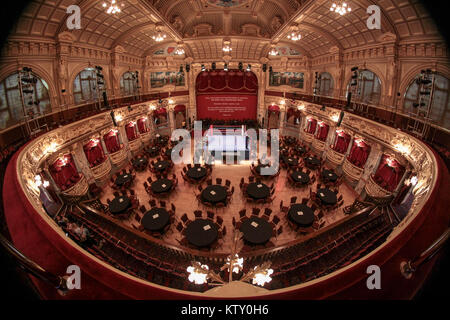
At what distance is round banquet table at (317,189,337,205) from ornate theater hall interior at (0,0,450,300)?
119 millimetres

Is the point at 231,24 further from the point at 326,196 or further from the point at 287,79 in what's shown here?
the point at 326,196

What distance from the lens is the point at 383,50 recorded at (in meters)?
11.2

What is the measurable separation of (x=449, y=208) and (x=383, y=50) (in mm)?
11636

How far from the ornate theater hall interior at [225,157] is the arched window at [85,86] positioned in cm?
10

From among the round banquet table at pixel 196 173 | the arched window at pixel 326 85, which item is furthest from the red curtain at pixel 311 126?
the round banquet table at pixel 196 173

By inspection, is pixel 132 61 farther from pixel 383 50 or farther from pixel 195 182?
pixel 383 50

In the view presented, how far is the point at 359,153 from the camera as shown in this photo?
12000 millimetres

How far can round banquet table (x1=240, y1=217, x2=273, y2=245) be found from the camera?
6.89 metres

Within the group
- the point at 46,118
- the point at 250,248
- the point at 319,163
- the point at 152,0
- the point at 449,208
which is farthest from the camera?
the point at 319,163

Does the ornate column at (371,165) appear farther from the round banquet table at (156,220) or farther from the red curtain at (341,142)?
the round banquet table at (156,220)

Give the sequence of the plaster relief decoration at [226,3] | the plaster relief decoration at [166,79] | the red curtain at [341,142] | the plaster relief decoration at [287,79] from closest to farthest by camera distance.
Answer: the plaster relief decoration at [226,3], the red curtain at [341,142], the plaster relief decoration at [287,79], the plaster relief decoration at [166,79]

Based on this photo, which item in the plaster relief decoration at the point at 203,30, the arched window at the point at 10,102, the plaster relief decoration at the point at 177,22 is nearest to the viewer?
the arched window at the point at 10,102

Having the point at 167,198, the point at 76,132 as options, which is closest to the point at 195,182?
the point at 167,198

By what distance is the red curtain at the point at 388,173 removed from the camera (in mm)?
8955
